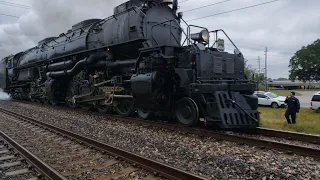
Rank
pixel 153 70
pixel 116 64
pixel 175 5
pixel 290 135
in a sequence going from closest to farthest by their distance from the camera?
1. pixel 290 135
2. pixel 153 70
3. pixel 175 5
4. pixel 116 64

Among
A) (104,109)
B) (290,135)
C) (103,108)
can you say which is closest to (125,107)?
(104,109)

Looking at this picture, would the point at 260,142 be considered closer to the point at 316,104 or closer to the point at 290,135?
the point at 290,135

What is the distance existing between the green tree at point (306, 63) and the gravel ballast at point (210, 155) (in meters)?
89.5

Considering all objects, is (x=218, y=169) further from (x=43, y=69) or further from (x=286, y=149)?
(x=43, y=69)

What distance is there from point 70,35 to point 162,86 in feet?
26.4

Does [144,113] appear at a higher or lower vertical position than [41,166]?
higher

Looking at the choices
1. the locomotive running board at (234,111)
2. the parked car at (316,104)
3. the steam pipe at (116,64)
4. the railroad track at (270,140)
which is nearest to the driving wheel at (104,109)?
the steam pipe at (116,64)

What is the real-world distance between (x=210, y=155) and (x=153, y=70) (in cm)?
423

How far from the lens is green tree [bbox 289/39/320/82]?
3344 inches

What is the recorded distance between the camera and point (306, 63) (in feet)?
285

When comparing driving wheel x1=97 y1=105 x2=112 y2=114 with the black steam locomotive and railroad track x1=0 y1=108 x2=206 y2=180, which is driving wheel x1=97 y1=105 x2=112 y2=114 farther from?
railroad track x1=0 y1=108 x2=206 y2=180

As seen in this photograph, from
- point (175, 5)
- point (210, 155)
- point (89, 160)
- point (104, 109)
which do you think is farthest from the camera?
point (104, 109)

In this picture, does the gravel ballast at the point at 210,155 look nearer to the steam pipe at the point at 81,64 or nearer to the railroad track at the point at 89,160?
the railroad track at the point at 89,160

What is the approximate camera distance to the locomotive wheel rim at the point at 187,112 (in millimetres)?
8041
